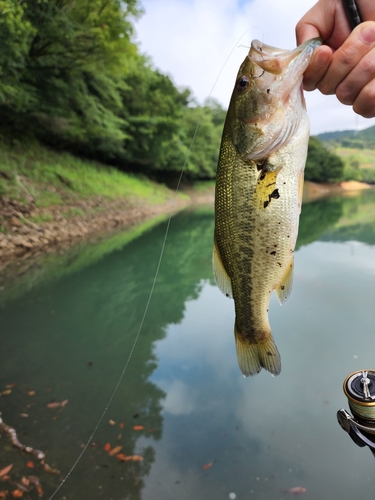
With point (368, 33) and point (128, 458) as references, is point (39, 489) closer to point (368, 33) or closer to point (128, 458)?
point (128, 458)

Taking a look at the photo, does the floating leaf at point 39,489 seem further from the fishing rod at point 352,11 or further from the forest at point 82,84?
the forest at point 82,84

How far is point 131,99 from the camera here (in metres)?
24.6

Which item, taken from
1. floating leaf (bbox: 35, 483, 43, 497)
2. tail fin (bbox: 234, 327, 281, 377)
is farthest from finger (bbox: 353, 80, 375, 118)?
floating leaf (bbox: 35, 483, 43, 497)

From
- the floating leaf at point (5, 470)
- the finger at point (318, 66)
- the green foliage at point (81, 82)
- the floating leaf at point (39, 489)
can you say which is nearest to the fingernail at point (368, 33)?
the finger at point (318, 66)

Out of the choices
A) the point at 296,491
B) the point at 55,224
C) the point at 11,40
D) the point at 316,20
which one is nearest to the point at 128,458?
the point at 296,491

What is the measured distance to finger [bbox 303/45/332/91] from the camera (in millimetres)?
1354

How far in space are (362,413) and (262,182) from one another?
1148 millimetres

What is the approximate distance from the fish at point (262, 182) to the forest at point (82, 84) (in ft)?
28.8

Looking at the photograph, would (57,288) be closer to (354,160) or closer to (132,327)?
(132,327)

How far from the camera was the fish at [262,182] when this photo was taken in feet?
4.74

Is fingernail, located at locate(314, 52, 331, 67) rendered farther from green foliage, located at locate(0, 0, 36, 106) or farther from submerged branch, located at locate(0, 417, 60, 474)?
green foliage, located at locate(0, 0, 36, 106)

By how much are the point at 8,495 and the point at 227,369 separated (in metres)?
2.46

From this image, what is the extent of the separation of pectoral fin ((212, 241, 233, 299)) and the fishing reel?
29.0 inches

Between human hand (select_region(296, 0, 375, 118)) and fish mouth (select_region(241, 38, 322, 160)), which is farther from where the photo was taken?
fish mouth (select_region(241, 38, 322, 160))
